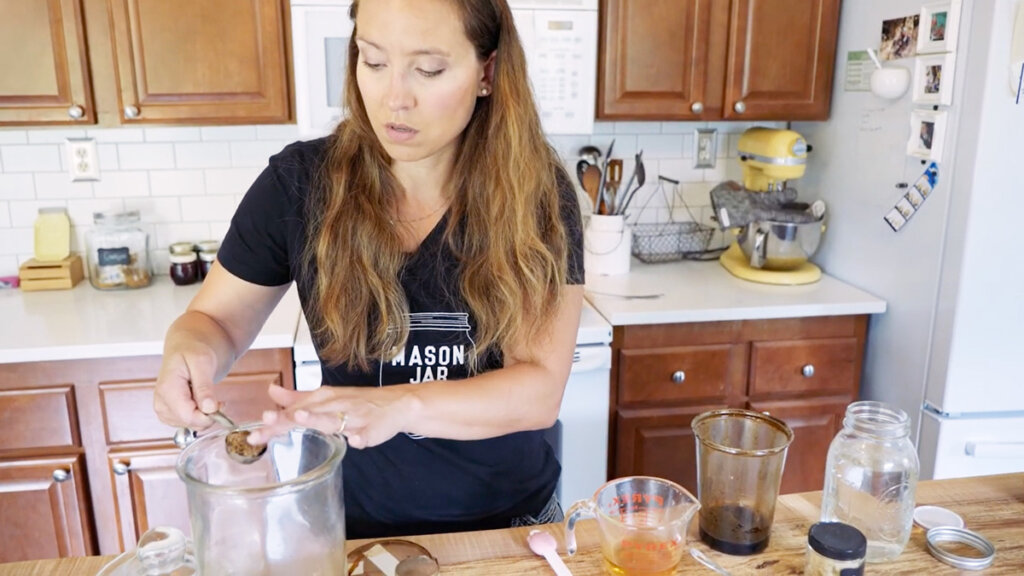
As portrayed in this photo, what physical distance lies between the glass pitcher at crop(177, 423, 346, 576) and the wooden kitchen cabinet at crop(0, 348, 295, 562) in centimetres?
120

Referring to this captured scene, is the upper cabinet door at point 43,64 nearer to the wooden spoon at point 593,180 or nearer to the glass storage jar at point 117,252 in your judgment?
the glass storage jar at point 117,252

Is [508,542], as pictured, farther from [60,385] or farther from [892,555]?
[60,385]

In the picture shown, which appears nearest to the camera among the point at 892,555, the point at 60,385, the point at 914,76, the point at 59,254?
the point at 892,555

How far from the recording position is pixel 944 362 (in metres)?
1.98

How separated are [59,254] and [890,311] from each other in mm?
2391

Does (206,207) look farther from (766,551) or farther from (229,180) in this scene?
(766,551)

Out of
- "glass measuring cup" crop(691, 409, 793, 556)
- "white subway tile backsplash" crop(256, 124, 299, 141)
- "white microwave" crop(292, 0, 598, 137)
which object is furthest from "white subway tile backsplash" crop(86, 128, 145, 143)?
"glass measuring cup" crop(691, 409, 793, 556)

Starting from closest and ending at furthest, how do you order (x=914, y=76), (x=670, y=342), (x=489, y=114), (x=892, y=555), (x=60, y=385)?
(x=892, y=555) < (x=489, y=114) < (x=60, y=385) < (x=914, y=76) < (x=670, y=342)

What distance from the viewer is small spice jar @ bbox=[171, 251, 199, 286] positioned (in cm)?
234

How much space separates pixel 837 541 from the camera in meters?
0.84

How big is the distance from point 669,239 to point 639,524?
1.78 metres

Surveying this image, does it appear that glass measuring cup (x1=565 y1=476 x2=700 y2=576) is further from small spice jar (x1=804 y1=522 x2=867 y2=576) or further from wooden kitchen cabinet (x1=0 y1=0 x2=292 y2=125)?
wooden kitchen cabinet (x1=0 y1=0 x2=292 y2=125)

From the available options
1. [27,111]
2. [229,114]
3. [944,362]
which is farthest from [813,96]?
[27,111]

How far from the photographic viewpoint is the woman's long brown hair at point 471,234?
3.91 ft
